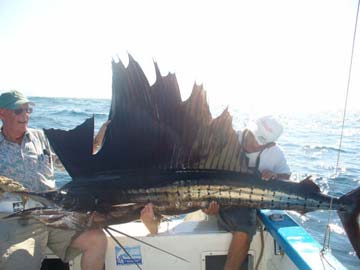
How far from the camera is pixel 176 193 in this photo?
2.04 meters

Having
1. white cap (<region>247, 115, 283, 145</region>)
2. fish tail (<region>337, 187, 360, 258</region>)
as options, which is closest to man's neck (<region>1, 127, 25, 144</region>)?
white cap (<region>247, 115, 283, 145</region>)

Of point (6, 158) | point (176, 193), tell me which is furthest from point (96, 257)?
point (6, 158)

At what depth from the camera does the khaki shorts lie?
2.12 metres

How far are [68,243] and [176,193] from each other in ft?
2.53

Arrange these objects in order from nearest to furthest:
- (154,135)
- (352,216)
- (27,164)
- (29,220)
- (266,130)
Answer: (352,216), (154,135), (29,220), (27,164), (266,130)

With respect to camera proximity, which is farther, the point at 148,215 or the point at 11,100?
the point at 11,100

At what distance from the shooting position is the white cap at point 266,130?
256 cm

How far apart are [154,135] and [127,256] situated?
30.3 inches

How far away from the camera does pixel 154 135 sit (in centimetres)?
213

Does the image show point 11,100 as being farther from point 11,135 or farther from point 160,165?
point 160,165

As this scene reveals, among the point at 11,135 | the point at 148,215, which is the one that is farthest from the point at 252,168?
the point at 11,135

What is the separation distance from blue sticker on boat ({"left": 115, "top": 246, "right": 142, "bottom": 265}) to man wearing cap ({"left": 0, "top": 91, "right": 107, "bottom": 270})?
0.13 m

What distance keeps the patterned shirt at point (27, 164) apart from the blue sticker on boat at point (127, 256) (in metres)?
0.62

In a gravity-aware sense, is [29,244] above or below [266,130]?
below
